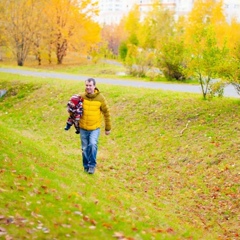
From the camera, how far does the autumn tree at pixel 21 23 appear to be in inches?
1265

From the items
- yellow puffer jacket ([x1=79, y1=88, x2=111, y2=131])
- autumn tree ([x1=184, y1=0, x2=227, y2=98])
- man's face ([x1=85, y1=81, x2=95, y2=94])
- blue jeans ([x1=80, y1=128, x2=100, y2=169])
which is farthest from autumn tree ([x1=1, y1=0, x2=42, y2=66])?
man's face ([x1=85, y1=81, x2=95, y2=94])

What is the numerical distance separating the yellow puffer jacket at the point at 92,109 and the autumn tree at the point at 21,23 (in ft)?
86.9

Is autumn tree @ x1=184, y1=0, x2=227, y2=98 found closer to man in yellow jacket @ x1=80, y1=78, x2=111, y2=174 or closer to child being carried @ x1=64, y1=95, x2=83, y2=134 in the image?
man in yellow jacket @ x1=80, y1=78, x2=111, y2=174

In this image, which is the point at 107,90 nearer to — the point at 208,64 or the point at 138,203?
the point at 208,64

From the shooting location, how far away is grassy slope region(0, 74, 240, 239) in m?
5.72

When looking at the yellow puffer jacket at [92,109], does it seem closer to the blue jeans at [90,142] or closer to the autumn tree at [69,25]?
the blue jeans at [90,142]

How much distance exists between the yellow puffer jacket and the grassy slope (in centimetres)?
101

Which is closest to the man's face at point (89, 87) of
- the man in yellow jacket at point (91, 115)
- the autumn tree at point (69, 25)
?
the man in yellow jacket at point (91, 115)

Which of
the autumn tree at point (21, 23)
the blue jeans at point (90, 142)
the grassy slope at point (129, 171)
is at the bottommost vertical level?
the grassy slope at point (129, 171)

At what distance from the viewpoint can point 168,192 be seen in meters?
9.22

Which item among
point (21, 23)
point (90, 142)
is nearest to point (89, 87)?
point (90, 142)

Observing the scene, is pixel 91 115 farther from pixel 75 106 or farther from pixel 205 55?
pixel 205 55

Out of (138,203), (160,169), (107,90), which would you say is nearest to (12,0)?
(107,90)

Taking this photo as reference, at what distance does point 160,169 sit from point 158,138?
2.02 metres
